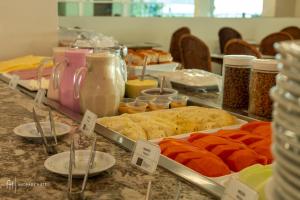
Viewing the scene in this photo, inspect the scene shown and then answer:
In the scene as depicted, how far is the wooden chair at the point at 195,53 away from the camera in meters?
3.60

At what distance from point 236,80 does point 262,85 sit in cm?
12

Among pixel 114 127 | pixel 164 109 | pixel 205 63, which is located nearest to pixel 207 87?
pixel 164 109

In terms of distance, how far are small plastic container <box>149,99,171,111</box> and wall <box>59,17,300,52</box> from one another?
326 cm

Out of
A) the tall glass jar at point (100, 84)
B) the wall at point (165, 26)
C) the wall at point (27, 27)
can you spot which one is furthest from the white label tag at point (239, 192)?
the wall at point (165, 26)

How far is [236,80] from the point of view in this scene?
1257 millimetres

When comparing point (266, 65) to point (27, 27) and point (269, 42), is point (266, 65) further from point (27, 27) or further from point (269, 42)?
point (269, 42)

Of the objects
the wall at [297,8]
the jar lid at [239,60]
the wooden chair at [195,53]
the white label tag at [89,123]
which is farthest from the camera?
the wall at [297,8]

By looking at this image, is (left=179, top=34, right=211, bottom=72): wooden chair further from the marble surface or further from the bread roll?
the marble surface

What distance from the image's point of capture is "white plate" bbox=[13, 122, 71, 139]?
966mm

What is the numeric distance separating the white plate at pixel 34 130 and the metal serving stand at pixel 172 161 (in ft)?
0.25

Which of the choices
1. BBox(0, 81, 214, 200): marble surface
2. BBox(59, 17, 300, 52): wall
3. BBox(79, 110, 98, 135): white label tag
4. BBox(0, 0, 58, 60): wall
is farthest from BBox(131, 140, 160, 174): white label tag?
BBox(59, 17, 300, 52): wall

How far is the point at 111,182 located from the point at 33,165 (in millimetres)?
172

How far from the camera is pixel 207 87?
1.56 meters

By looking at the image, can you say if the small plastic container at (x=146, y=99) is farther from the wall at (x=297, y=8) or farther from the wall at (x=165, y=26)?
the wall at (x=297, y=8)
